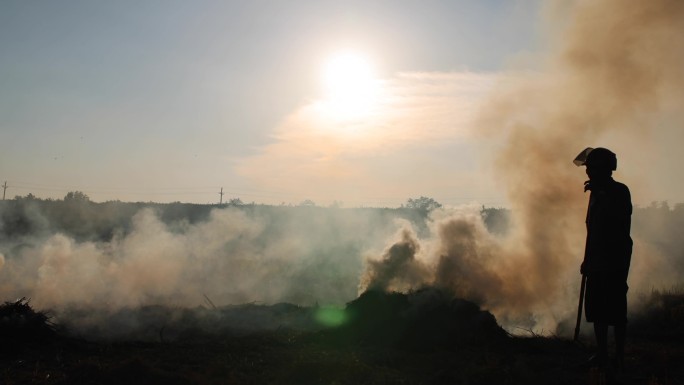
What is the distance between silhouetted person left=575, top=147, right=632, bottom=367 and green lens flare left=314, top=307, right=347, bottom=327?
21.6 ft

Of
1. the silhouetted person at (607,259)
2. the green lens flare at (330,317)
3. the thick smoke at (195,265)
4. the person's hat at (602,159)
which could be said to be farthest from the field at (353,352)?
the thick smoke at (195,265)

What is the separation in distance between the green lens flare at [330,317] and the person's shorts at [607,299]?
658cm

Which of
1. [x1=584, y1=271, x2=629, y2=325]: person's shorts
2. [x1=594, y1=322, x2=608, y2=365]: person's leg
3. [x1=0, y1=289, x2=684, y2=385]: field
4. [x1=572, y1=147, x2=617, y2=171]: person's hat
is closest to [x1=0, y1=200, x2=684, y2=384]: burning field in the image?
[x1=0, y1=289, x2=684, y2=385]: field

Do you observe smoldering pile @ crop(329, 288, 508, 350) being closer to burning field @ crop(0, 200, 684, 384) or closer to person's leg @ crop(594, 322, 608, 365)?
burning field @ crop(0, 200, 684, 384)

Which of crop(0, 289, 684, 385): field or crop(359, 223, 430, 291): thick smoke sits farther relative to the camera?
crop(359, 223, 430, 291): thick smoke

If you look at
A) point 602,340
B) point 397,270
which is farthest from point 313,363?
point 397,270

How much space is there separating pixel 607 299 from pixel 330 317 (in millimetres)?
8137

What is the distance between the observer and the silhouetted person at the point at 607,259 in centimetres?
714

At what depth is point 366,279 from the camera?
651 inches

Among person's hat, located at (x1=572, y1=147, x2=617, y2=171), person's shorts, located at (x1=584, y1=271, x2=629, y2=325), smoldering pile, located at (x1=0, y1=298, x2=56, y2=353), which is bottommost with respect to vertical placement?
smoldering pile, located at (x1=0, y1=298, x2=56, y2=353)

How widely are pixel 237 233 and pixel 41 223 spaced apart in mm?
17789

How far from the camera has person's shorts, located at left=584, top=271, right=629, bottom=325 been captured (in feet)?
23.3

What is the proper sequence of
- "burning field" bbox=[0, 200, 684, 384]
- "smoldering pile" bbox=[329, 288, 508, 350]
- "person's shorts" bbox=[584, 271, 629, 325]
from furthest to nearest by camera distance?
"smoldering pile" bbox=[329, 288, 508, 350] < "burning field" bbox=[0, 200, 684, 384] < "person's shorts" bbox=[584, 271, 629, 325]

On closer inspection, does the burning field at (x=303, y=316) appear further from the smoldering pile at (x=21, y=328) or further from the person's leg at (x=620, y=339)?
the person's leg at (x=620, y=339)
